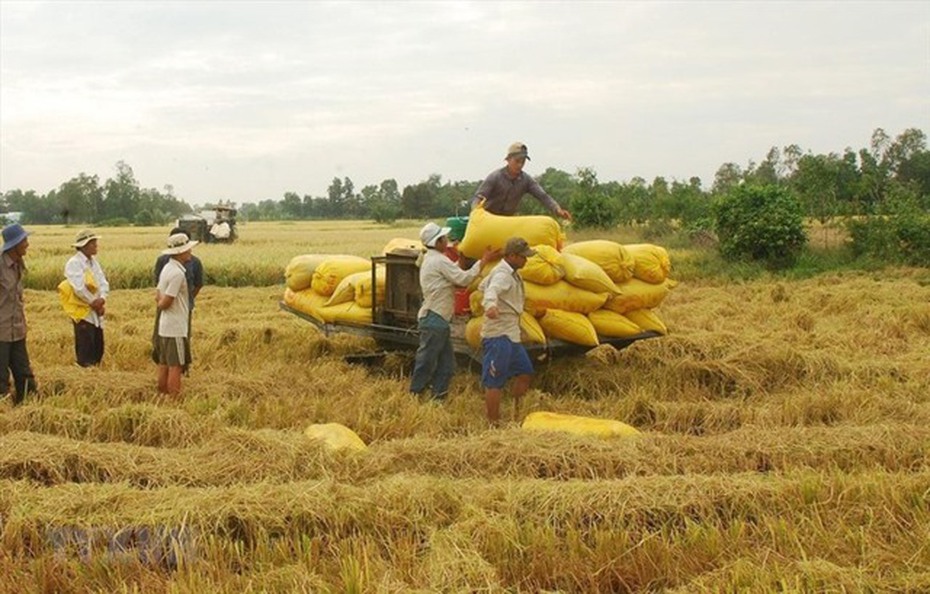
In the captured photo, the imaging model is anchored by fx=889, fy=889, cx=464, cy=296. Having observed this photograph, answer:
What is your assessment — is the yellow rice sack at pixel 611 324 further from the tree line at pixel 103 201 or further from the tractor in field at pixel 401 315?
the tree line at pixel 103 201

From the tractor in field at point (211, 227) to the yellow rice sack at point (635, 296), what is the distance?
23.6 m

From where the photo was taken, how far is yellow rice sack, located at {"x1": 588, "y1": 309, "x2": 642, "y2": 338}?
278 inches

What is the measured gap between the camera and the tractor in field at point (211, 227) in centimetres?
2936

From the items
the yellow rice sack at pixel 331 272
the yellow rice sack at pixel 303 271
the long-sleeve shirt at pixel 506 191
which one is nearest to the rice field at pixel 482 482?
the yellow rice sack at pixel 331 272

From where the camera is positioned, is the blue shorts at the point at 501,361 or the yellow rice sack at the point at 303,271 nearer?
the blue shorts at the point at 501,361

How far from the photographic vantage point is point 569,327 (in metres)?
6.78

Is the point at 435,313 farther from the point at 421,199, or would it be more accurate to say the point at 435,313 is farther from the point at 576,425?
the point at 421,199

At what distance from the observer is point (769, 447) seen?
4812 mm

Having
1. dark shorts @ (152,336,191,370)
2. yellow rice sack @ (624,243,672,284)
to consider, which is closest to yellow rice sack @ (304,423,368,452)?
dark shorts @ (152,336,191,370)

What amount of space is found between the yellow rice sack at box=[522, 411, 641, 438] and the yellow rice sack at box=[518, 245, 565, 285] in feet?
3.99

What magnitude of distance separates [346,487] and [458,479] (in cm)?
64

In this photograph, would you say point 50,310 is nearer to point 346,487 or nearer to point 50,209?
point 346,487

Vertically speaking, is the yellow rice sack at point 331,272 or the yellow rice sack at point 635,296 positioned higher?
the yellow rice sack at point 331,272

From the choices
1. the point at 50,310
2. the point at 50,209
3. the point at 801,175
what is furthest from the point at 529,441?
the point at 50,209
